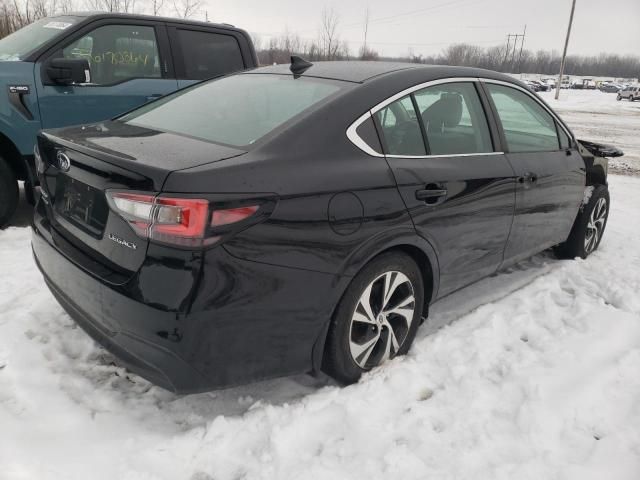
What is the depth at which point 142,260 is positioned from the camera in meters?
1.96

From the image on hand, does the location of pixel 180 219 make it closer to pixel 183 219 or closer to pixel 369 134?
pixel 183 219

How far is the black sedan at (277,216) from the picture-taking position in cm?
194

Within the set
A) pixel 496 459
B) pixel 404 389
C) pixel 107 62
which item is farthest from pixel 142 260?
pixel 107 62

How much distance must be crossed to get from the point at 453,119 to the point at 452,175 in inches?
20.4

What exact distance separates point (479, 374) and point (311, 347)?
3.46ft

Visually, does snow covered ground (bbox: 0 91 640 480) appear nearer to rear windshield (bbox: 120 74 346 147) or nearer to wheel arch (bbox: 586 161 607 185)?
rear windshield (bbox: 120 74 346 147)

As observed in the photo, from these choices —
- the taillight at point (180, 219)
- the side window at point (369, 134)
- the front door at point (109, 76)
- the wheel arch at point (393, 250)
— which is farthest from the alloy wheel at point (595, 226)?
the front door at point (109, 76)

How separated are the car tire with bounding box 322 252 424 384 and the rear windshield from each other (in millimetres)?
848

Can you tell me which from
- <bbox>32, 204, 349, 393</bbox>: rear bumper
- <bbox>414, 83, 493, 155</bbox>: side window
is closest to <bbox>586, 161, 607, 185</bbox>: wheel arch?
<bbox>414, 83, 493, 155</bbox>: side window

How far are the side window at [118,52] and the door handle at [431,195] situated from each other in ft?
11.7

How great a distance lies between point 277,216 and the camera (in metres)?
2.06

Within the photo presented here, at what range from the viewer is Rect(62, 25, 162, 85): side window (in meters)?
4.77

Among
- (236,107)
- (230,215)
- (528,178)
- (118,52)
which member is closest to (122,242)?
(230,215)

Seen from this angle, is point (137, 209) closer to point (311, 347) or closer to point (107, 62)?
point (311, 347)
